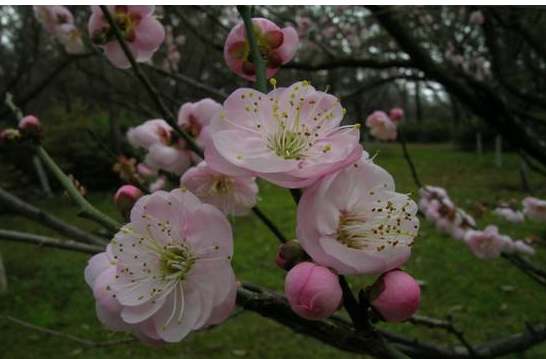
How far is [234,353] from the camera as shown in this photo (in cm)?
330

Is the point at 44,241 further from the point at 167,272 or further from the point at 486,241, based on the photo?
the point at 486,241

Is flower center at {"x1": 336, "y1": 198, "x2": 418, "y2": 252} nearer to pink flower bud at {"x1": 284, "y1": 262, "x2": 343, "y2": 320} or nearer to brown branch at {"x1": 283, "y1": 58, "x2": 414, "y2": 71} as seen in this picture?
pink flower bud at {"x1": 284, "y1": 262, "x2": 343, "y2": 320}

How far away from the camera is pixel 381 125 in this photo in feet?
9.84

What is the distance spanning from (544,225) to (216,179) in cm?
573

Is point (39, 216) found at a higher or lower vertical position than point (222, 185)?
lower

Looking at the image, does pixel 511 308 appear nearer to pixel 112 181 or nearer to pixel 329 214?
pixel 329 214

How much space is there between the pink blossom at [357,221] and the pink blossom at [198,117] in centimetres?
47

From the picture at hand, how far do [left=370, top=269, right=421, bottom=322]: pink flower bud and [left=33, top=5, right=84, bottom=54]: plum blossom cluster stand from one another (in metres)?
1.89

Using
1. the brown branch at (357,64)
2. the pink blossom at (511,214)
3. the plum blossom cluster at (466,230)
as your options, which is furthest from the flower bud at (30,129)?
the pink blossom at (511,214)

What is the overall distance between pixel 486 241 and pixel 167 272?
248 centimetres

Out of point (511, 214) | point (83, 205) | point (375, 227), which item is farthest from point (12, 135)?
point (511, 214)

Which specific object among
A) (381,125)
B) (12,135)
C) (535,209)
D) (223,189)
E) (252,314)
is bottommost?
(252,314)

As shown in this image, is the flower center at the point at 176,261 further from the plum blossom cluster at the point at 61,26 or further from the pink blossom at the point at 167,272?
the plum blossom cluster at the point at 61,26

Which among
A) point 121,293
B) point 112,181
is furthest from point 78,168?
point 121,293
